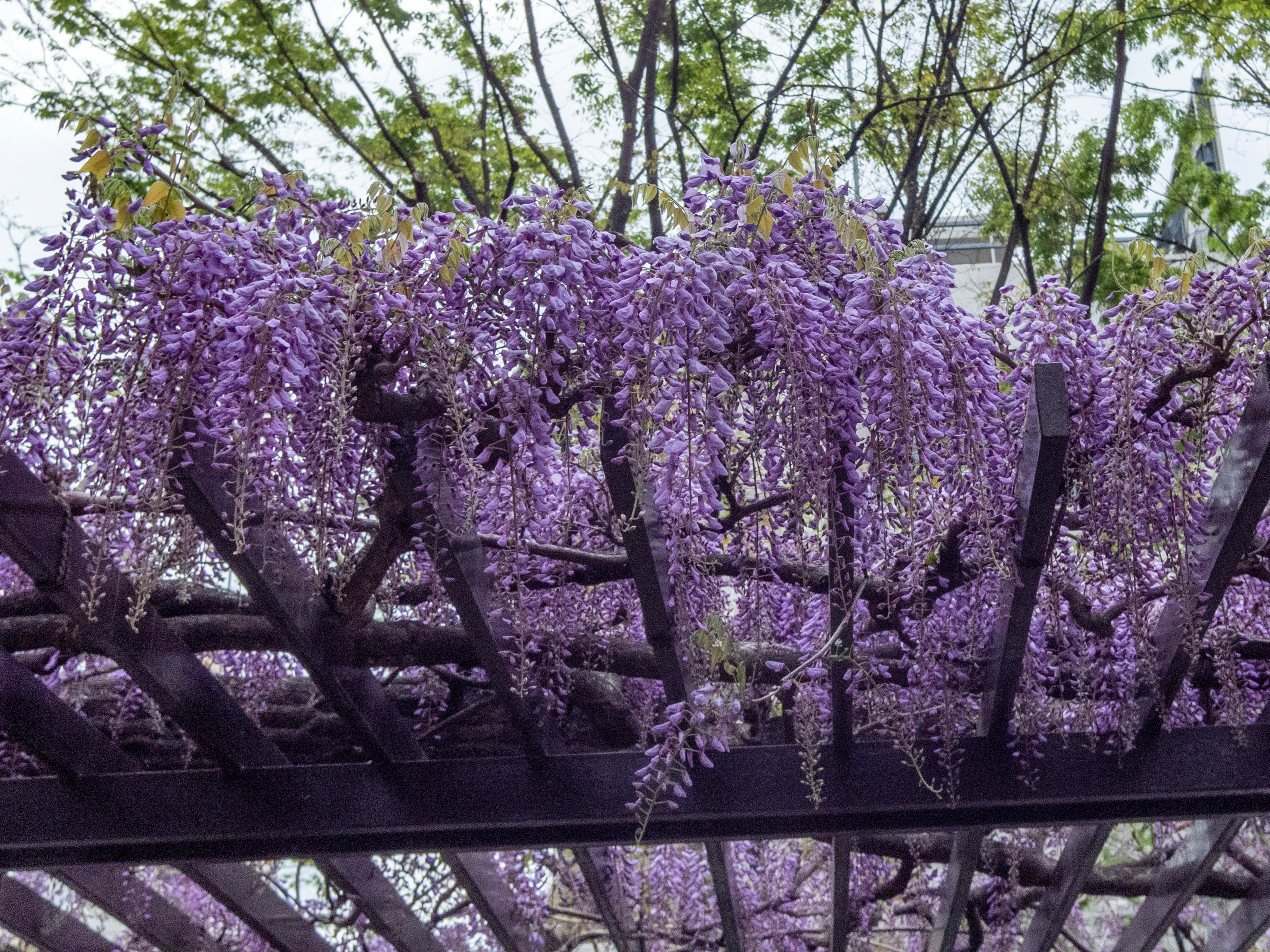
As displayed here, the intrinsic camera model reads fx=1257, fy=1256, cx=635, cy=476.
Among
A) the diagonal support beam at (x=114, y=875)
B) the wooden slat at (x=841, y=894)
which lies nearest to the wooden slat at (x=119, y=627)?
the diagonal support beam at (x=114, y=875)

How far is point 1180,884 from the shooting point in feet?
11.9

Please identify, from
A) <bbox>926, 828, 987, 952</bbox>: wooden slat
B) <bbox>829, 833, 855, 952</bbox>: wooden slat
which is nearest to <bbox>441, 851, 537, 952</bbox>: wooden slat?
<bbox>829, 833, 855, 952</bbox>: wooden slat

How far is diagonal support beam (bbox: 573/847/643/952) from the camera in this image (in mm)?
3332

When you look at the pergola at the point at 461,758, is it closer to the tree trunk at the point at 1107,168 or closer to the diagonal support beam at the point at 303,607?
the diagonal support beam at the point at 303,607

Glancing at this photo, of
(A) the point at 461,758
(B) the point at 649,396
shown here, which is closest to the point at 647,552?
(B) the point at 649,396

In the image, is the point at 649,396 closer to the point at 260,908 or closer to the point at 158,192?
the point at 158,192

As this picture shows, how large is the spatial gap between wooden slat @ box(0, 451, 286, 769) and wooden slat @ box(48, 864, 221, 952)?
1.07m

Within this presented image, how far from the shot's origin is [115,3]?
14.1 feet

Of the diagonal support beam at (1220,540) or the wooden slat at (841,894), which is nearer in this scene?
the diagonal support beam at (1220,540)

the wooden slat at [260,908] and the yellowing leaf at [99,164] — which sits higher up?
the yellowing leaf at [99,164]

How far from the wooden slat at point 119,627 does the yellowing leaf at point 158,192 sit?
0.48 meters

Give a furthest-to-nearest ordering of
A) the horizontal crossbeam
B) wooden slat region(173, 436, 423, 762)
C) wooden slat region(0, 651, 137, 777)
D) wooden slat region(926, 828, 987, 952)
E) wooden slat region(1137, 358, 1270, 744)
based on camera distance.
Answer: wooden slat region(926, 828, 987, 952) → the horizontal crossbeam → wooden slat region(0, 651, 137, 777) → wooden slat region(1137, 358, 1270, 744) → wooden slat region(173, 436, 423, 762)

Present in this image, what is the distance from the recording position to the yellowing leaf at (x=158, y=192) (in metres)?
1.63

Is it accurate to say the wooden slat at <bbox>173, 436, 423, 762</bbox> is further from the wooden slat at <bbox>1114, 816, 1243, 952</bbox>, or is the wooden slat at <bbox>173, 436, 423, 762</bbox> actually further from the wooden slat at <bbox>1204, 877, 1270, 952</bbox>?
the wooden slat at <bbox>1204, 877, 1270, 952</bbox>
